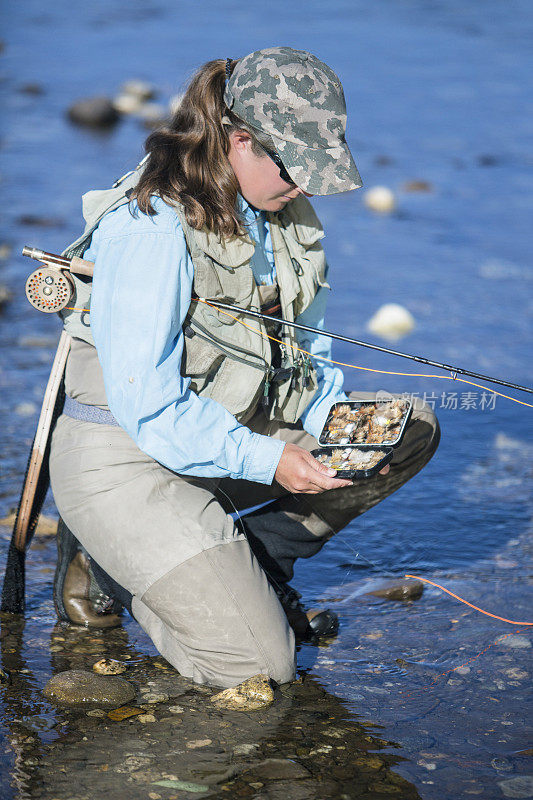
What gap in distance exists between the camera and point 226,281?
9.40 feet

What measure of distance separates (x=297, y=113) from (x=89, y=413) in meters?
1.00

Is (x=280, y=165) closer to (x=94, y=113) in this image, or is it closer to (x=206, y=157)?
(x=206, y=157)

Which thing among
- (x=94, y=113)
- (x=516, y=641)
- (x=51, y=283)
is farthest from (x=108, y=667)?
(x=94, y=113)

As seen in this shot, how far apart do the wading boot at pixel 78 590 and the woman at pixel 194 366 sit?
165mm

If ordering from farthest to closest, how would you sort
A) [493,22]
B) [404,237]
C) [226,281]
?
1. [493,22]
2. [404,237]
3. [226,281]

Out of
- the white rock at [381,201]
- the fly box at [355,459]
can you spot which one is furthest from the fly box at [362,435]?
the white rock at [381,201]

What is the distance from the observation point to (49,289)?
2889mm

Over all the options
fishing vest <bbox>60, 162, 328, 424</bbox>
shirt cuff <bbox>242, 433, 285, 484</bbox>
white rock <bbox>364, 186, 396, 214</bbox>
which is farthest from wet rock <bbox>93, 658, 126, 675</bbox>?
white rock <bbox>364, 186, 396, 214</bbox>

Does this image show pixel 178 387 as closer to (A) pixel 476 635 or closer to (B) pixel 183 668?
(B) pixel 183 668

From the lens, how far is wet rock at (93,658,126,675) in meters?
2.88

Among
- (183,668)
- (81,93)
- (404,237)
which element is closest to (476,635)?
(183,668)

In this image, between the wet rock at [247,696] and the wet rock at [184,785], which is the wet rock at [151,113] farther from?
the wet rock at [184,785]

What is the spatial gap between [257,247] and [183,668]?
3.98 ft

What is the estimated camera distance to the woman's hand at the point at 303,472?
9.14 feet
